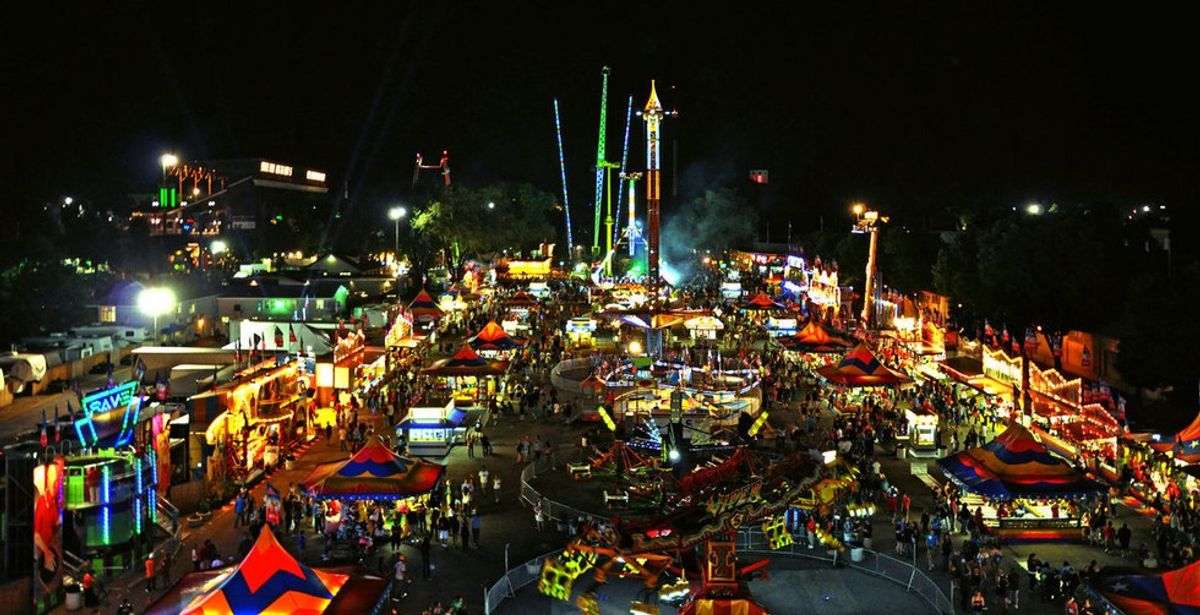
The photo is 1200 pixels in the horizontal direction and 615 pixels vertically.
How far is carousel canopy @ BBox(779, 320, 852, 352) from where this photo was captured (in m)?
44.8

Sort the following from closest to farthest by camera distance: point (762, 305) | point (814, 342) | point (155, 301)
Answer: point (155, 301) → point (814, 342) → point (762, 305)

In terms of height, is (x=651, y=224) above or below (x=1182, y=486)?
above

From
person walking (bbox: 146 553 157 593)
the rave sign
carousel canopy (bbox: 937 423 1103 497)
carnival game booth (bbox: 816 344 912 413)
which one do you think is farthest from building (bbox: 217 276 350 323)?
carousel canopy (bbox: 937 423 1103 497)

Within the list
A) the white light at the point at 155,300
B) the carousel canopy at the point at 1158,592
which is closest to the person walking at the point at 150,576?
the carousel canopy at the point at 1158,592

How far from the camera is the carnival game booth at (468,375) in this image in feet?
127

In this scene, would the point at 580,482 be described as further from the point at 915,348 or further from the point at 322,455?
the point at 915,348

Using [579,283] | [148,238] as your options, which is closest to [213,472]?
[579,283]

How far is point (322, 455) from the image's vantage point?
1221 inches

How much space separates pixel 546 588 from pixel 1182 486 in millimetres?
16625

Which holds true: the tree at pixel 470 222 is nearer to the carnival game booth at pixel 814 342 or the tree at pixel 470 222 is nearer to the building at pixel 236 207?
the building at pixel 236 207

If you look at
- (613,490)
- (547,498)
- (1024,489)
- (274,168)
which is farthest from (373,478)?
(274,168)

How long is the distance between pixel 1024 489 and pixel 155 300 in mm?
35964

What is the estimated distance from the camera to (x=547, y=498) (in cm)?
2586

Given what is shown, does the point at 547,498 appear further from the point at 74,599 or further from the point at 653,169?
the point at 653,169
